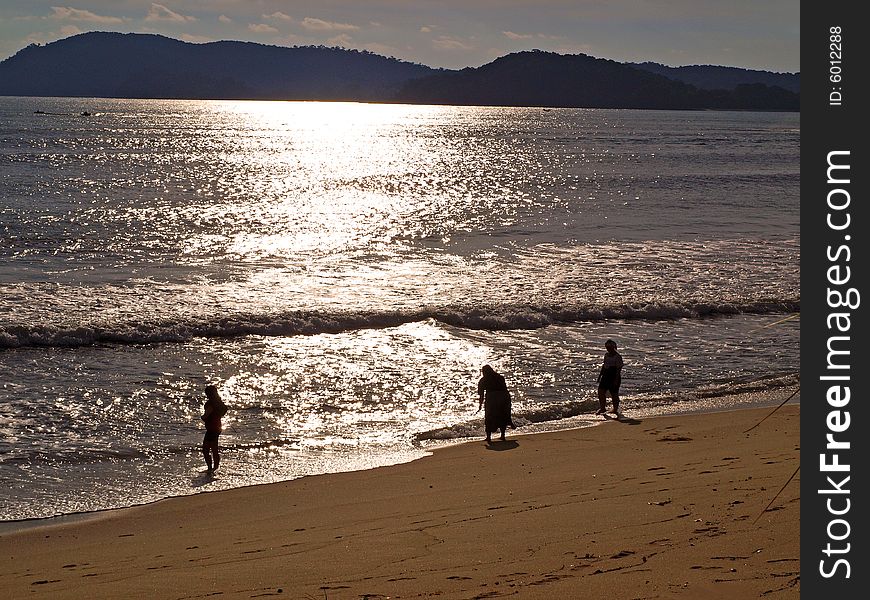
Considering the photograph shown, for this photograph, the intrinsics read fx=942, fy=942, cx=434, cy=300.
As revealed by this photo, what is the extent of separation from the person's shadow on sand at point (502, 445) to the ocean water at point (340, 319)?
0.77 m

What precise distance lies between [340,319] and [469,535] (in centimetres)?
1448

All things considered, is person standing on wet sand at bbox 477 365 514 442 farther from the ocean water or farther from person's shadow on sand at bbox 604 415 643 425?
person's shadow on sand at bbox 604 415 643 425

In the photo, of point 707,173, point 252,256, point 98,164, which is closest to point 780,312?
point 252,256

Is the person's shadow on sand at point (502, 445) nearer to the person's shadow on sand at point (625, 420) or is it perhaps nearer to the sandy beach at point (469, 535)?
the sandy beach at point (469, 535)

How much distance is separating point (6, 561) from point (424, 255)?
25.8 meters

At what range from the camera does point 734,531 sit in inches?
296

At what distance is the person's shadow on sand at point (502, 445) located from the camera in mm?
12812

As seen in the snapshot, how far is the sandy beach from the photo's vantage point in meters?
6.85

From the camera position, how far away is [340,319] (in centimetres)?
2241

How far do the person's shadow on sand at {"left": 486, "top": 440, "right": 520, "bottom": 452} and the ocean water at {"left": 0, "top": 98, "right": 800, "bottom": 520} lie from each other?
2.52 feet
